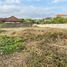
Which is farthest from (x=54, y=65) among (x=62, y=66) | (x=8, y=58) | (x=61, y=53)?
(x=8, y=58)

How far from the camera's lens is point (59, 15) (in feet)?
71.2

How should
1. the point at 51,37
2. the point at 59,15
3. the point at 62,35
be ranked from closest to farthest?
1. the point at 51,37
2. the point at 62,35
3. the point at 59,15

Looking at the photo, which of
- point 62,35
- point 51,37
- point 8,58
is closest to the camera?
point 8,58

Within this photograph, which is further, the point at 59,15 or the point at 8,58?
the point at 59,15

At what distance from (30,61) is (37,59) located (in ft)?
0.83

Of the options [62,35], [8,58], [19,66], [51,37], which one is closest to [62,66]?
[19,66]

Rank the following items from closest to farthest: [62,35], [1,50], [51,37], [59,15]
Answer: [1,50]
[51,37]
[62,35]
[59,15]

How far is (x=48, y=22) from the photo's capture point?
889 inches

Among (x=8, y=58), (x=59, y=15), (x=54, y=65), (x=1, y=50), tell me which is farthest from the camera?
(x=59, y=15)

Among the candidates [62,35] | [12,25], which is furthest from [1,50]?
[12,25]

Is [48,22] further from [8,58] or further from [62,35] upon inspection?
[8,58]

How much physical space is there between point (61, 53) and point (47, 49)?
0.55 metres

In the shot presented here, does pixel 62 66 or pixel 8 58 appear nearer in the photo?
pixel 62 66

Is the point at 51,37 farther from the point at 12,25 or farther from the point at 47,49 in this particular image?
the point at 12,25
